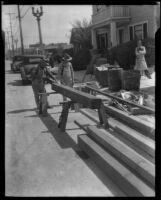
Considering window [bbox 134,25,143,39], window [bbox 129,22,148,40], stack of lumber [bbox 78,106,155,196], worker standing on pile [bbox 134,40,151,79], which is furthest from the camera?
window [bbox 134,25,143,39]

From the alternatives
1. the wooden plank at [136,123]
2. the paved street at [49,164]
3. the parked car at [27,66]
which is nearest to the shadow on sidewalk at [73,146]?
the paved street at [49,164]

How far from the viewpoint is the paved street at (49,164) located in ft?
13.3

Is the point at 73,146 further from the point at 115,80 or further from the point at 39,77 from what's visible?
the point at 115,80

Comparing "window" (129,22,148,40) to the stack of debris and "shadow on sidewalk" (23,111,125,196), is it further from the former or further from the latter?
"shadow on sidewalk" (23,111,125,196)

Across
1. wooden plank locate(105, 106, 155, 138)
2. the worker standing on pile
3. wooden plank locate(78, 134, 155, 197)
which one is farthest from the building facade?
wooden plank locate(78, 134, 155, 197)

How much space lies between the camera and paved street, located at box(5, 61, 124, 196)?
13.3ft

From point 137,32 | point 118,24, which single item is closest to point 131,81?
point 137,32

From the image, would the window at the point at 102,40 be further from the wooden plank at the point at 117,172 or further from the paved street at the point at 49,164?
the wooden plank at the point at 117,172

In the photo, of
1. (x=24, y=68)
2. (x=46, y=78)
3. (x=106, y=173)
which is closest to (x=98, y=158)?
(x=106, y=173)

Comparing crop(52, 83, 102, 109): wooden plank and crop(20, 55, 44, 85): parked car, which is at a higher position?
crop(20, 55, 44, 85): parked car

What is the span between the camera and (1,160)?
3229 mm

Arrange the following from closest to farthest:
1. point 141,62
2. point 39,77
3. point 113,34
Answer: point 39,77
point 141,62
point 113,34

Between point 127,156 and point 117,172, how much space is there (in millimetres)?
306

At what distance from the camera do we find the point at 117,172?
391 centimetres
